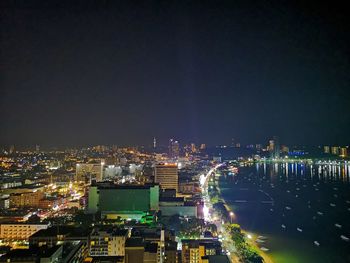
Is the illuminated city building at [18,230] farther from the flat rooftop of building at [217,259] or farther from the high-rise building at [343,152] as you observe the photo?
the high-rise building at [343,152]

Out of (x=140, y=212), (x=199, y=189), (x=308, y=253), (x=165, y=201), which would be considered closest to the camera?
(x=308, y=253)

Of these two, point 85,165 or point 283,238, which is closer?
point 283,238

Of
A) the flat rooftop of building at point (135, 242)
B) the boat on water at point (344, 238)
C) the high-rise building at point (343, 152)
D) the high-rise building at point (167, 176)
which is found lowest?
the boat on water at point (344, 238)

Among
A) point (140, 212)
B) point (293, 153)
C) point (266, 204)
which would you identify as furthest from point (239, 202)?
point (293, 153)

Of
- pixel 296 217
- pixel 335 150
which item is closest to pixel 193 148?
pixel 335 150

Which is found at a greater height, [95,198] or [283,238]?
[95,198]

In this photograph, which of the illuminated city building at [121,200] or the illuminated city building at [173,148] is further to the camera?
the illuminated city building at [173,148]

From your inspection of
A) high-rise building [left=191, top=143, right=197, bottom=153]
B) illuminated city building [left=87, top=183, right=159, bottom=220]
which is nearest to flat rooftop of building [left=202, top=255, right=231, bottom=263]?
illuminated city building [left=87, top=183, right=159, bottom=220]

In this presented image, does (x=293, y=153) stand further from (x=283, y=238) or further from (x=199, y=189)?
(x=283, y=238)

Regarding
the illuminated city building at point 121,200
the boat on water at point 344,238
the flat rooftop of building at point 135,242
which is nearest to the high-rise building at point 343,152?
the boat on water at point 344,238
